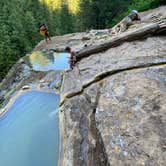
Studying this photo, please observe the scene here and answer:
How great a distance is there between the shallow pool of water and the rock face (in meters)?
4.39

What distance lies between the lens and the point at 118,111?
6.87m

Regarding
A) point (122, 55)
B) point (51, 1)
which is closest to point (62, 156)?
point (122, 55)

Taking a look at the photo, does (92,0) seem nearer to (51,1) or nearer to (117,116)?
(117,116)

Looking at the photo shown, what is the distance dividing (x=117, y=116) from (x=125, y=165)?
170 cm

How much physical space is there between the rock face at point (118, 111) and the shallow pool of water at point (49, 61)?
4393 millimetres

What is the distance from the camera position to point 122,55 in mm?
10539

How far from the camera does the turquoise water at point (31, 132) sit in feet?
26.4

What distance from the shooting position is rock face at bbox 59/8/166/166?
18.3ft

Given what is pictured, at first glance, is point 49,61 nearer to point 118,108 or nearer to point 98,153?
point 118,108

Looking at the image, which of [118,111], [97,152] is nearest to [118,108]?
[118,111]

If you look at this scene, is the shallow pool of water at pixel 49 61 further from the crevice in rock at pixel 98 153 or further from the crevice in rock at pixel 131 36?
the crevice in rock at pixel 98 153

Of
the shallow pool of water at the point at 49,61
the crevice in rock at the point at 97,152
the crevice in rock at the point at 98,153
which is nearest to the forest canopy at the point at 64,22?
the shallow pool of water at the point at 49,61

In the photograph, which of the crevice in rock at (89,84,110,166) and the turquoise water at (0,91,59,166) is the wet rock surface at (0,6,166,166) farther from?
the turquoise water at (0,91,59,166)

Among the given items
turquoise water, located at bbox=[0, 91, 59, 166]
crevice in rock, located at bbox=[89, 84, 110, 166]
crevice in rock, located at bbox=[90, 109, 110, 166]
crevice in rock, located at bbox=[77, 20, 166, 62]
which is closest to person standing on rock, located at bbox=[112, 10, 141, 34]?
crevice in rock, located at bbox=[77, 20, 166, 62]
